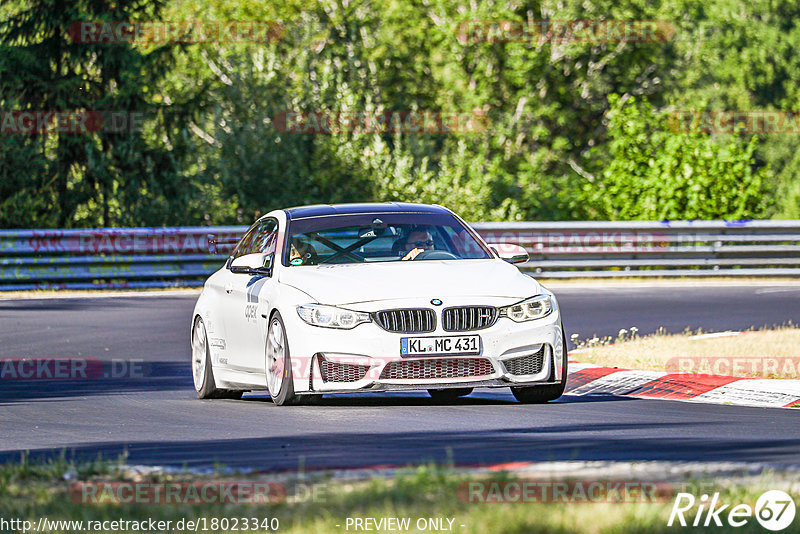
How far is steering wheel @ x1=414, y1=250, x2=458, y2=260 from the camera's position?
11.8 meters

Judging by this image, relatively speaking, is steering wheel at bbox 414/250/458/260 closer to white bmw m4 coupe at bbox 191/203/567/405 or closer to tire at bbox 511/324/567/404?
white bmw m4 coupe at bbox 191/203/567/405

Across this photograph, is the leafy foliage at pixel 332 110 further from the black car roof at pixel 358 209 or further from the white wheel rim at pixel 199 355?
the black car roof at pixel 358 209

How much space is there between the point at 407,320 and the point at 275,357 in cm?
110

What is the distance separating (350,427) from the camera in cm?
973

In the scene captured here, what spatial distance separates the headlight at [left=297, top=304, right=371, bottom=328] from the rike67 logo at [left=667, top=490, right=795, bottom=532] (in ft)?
15.8

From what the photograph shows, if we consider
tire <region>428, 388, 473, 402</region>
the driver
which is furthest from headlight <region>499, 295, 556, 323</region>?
tire <region>428, 388, 473, 402</region>

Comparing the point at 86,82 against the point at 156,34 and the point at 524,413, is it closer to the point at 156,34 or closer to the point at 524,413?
the point at 156,34

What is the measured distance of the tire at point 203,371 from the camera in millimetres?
12742

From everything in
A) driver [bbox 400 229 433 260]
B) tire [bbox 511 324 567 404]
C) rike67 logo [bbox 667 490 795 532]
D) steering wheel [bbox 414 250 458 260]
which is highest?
driver [bbox 400 229 433 260]

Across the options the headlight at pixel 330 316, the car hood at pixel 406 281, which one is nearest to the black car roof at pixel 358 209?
the car hood at pixel 406 281

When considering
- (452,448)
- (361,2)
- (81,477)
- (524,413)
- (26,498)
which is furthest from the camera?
(361,2)

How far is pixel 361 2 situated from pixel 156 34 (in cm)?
1357

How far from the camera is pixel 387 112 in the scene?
43281 mm

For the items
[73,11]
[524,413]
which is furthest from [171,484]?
[73,11]
